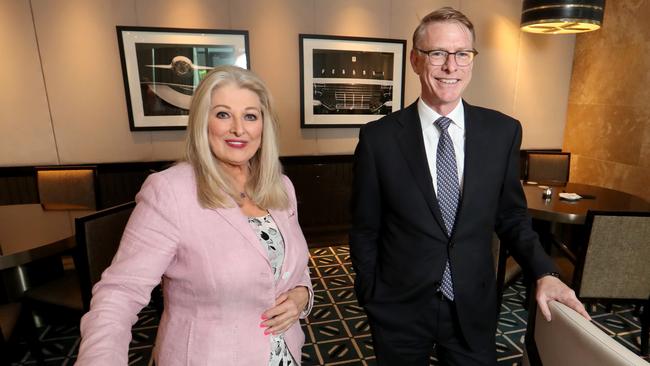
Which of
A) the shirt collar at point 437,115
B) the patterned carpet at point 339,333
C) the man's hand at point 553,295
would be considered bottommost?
the patterned carpet at point 339,333

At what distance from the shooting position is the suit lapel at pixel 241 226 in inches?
41.2

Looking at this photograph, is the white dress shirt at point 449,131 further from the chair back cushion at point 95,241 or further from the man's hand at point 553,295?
the chair back cushion at point 95,241

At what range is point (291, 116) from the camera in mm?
4184

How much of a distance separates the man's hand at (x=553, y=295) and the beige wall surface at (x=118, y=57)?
3.32 meters

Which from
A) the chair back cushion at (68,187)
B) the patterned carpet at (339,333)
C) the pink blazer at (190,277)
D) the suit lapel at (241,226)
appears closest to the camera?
the pink blazer at (190,277)

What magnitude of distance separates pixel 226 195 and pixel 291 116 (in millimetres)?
3198

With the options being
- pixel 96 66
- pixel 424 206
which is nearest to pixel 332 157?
pixel 96 66

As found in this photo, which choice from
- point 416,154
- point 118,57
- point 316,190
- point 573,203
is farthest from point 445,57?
point 118,57

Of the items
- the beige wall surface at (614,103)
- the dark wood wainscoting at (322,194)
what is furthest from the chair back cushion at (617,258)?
the dark wood wainscoting at (322,194)

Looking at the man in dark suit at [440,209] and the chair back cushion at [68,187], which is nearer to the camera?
the man in dark suit at [440,209]

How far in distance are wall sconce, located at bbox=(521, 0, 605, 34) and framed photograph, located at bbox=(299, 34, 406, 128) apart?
1306 millimetres

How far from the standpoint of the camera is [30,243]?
2.05m

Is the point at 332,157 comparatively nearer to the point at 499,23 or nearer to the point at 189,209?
the point at 499,23

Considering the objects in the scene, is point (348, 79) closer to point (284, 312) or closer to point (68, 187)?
point (68, 187)
